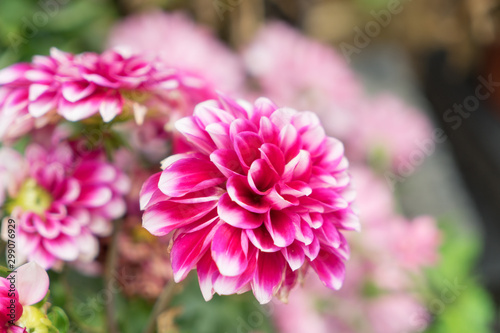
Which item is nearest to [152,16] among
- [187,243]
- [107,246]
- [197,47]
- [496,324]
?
[197,47]

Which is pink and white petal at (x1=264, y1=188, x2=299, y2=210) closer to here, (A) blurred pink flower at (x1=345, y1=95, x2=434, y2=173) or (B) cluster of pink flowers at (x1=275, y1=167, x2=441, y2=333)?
(B) cluster of pink flowers at (x1=275, y1=167, x2=441, y2=333)

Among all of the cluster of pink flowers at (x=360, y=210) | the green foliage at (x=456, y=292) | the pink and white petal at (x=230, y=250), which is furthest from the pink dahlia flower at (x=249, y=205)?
the green foliage at (x=456, y=292)

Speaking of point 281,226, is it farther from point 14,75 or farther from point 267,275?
point 14,75

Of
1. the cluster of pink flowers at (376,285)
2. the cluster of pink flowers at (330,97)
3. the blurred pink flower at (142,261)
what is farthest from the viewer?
the cluster of pink flowers at (330,97)

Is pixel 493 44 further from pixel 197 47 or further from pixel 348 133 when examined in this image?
pixel 197 47

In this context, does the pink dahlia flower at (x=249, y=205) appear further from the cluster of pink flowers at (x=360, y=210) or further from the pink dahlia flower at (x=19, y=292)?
the cluster of pink flowers at (x=360, y=210)

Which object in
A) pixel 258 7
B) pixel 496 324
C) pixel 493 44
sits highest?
pixel 493 44

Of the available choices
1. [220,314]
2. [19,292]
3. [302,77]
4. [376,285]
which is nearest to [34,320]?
[19,292]
